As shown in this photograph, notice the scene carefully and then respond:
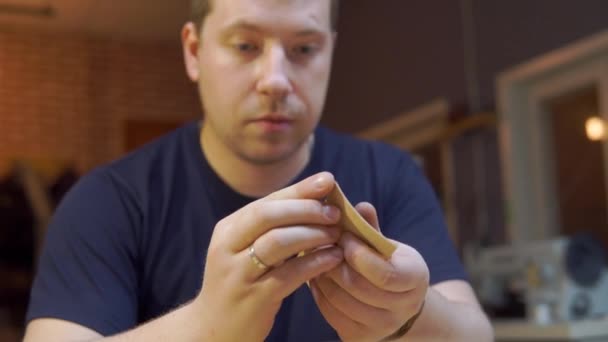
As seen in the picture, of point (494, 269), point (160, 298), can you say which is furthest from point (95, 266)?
point (494, 269)

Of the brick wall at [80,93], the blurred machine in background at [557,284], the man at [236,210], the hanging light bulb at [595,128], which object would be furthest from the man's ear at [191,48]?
the brick wall at [80,93]

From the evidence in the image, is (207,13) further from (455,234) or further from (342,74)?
(342,74)

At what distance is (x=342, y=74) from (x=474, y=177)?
1414 mm

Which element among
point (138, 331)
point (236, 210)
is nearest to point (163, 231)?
point (236, 210)

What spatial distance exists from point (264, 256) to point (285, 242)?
0.03 metres

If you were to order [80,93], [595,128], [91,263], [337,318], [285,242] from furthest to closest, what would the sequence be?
[80,93]
[595,128]
[91,263]
[337,318]
[285,242]

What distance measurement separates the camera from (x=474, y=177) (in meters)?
3.50

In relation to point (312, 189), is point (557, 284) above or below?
below

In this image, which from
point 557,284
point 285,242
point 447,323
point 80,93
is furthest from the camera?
point 80,93

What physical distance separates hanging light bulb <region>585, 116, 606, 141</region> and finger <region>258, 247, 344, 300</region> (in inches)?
97.7

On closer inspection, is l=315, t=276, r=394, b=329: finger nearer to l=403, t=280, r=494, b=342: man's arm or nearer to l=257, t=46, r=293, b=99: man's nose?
l=403, t=280, r=494, b=342: man's arm

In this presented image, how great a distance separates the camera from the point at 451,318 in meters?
0.88

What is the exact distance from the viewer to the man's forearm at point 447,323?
32.7 inches

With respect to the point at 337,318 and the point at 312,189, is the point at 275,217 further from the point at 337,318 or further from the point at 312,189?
the point at 337,318
